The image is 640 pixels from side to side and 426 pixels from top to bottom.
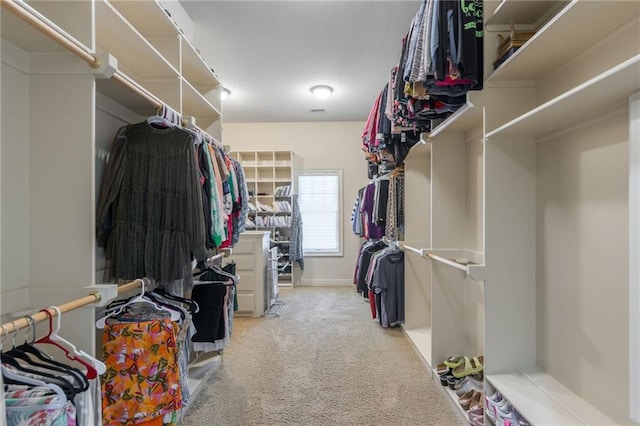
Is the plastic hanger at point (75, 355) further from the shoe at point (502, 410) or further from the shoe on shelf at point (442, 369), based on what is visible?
the shoe on shelf at point (442, 369)

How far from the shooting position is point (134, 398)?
1.37 m

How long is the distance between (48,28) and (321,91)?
3465 mm

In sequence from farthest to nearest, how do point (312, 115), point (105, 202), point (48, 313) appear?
point (312, 115) → point (105, 202) → point (48, 313)

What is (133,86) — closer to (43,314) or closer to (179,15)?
(43,314)

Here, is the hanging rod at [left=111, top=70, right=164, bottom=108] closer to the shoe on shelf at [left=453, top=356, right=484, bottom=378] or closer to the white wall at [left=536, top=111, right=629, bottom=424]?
the white wall at [left=536, top=111, right=629, bottom=424]

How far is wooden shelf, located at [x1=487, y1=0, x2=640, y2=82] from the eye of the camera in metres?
1.09

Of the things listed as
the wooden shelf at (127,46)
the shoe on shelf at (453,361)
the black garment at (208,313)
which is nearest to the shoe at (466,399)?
the shoe on shelf at (453,361)

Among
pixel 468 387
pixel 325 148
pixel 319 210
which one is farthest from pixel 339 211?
pixel 468 387

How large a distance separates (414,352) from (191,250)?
2151 millimetres

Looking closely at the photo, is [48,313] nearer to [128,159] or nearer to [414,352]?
[128,159]

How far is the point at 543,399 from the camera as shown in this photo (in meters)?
1.40

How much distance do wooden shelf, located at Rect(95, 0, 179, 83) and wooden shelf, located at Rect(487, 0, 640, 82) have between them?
1.78m

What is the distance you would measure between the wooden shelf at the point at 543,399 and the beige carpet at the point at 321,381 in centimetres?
49

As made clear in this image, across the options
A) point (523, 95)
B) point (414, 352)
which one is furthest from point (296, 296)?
point (523, 95)
